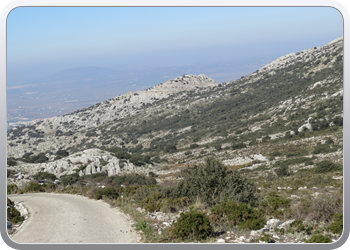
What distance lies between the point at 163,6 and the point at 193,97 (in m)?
105

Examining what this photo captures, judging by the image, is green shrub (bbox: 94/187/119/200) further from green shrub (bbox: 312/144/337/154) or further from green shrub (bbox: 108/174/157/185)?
Result: green shrub (bbox: 312/144/337/154)

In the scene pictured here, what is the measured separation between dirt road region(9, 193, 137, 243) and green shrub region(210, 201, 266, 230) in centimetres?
318

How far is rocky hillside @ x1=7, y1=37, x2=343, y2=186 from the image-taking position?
3469cm

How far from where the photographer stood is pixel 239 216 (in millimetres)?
8969

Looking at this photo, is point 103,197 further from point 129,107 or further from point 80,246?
→ point 129,107

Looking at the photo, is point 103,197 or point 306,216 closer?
point 306,216

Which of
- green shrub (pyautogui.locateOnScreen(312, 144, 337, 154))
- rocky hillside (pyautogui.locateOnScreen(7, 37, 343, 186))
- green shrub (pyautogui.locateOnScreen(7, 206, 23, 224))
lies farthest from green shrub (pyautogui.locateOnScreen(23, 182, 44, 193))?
green shrub (pyautogui.locateOnScreen(312, 144, 337, 154))

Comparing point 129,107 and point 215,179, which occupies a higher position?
point 129,107

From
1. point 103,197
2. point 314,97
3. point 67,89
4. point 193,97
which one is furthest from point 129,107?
point 103,197

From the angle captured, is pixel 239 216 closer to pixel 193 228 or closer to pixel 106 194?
pixel 193 228

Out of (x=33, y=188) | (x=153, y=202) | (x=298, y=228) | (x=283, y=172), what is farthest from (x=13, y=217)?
(x=283, y=172)

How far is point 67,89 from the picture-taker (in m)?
161

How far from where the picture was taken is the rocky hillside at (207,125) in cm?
3469

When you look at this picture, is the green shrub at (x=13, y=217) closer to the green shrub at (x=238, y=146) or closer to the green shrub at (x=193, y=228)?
the green shrub at (x=193, y=228)
